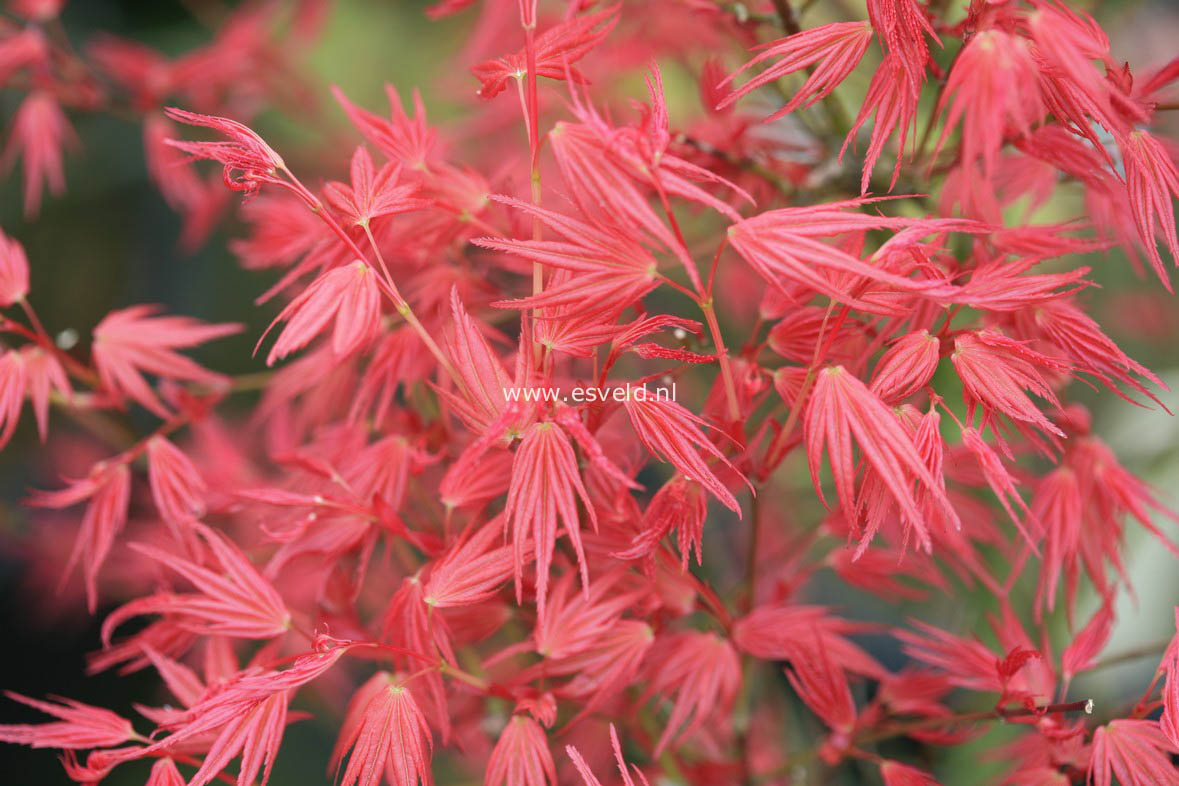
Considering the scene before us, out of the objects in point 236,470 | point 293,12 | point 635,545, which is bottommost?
point 236,470

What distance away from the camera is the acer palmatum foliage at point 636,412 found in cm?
36

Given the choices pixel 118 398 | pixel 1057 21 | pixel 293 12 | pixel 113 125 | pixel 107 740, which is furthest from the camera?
pixel 113 125

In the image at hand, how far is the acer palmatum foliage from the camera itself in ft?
1.19

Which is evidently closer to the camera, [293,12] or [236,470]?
[236,470]

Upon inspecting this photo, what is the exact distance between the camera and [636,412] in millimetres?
374

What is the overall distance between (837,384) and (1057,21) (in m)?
0.16

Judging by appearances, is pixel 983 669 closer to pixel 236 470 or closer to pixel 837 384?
pixel 837 384

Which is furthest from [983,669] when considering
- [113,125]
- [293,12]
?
[113,125]

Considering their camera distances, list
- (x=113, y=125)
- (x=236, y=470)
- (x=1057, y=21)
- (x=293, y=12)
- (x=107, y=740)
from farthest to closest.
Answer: (x=113, y=125) → (x=293, y=12) → (x=236, y=470) → (x=107, y=740) → (x=1057, y=21)

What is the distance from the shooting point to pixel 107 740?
0.43 metres

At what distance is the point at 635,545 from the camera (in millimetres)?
396

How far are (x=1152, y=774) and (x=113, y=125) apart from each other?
1.49 meters

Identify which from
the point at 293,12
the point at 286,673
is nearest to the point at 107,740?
the point at 286,673

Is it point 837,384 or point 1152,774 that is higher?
Result: point 837,384
